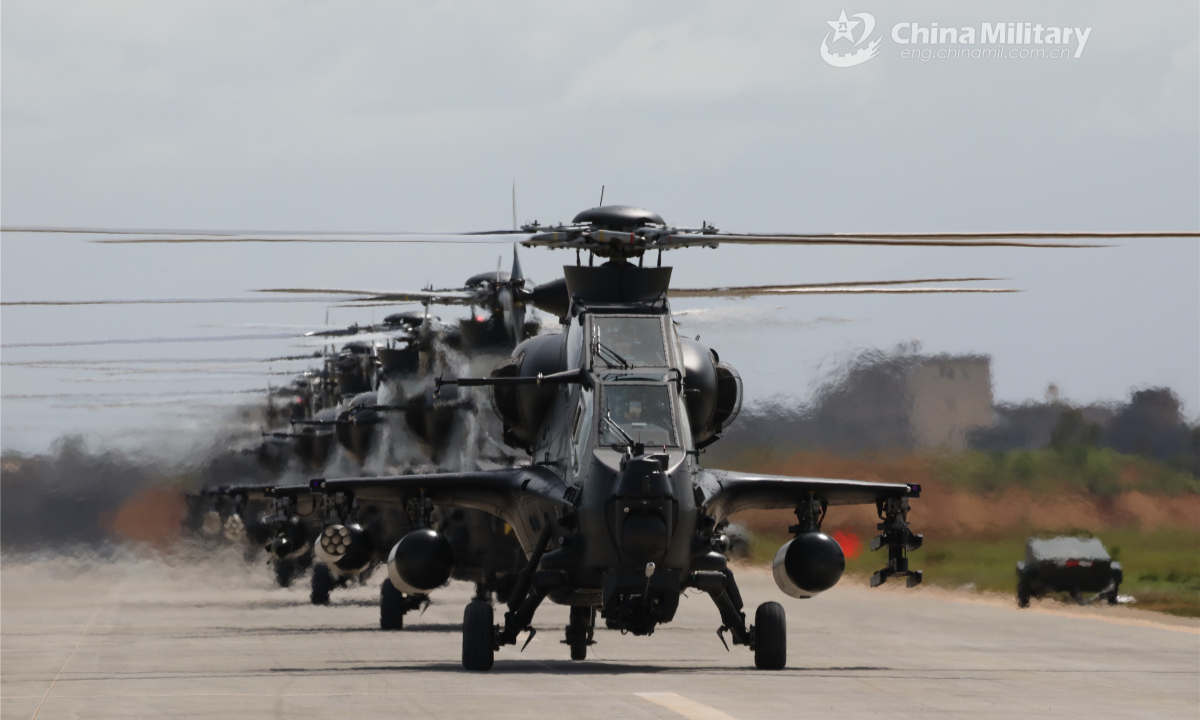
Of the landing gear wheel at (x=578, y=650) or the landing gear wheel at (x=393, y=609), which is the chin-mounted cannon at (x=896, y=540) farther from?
the landing gear wheel at (x=393, y=609)

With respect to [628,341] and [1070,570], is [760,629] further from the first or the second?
[1070,570]

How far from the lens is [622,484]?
17438 millimetres

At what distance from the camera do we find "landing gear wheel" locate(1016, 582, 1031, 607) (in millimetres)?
33562

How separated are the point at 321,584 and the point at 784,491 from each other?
20.8m

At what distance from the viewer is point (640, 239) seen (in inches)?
793

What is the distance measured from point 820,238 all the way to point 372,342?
26.8 metres

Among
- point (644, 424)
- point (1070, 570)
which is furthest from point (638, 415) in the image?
point (1070, 570)

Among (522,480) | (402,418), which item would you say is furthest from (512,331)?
(522,480)

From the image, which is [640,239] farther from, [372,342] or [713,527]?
[372,342]

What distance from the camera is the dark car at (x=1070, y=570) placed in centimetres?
3278

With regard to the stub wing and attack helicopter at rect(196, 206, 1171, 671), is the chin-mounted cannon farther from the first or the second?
the stub wing

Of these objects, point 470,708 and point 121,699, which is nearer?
point 470,708

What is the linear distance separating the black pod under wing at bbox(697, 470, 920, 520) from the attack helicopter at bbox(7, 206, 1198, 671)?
1.1 inches

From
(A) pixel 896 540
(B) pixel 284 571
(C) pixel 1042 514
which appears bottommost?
(B) pixel 284 571
